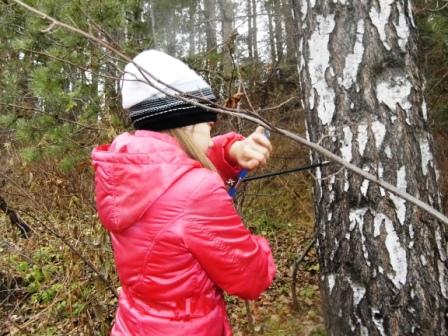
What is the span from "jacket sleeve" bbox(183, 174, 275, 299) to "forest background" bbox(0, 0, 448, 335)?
1.36 m

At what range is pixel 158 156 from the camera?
1.41 m

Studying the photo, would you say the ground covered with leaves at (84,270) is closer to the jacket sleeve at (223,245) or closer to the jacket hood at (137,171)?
the jacket sleeve at (223,245)

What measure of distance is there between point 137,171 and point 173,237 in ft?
0.75

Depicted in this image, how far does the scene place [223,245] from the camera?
143cm

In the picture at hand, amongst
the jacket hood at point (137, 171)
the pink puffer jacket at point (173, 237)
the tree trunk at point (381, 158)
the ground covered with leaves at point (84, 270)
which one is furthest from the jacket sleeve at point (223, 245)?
the ground covered with leaves at point (84, 270)

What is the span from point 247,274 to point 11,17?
4521 millimetres

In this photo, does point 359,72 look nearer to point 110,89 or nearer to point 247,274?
point 247,274

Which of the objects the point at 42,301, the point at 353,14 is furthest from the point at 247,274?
the point at 42,301

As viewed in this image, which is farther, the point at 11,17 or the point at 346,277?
the point at 11,17

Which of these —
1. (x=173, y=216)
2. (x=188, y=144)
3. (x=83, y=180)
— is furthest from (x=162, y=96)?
(x=83, y=180)

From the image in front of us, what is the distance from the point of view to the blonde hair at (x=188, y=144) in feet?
4.98

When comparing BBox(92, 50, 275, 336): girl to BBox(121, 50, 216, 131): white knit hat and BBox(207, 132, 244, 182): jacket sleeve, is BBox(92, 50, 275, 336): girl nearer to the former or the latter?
BBox(121, 50, 216, 131): white knit hat

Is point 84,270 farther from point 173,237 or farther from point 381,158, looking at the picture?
point 381,158

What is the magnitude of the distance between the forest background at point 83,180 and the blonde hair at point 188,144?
1.19 m
